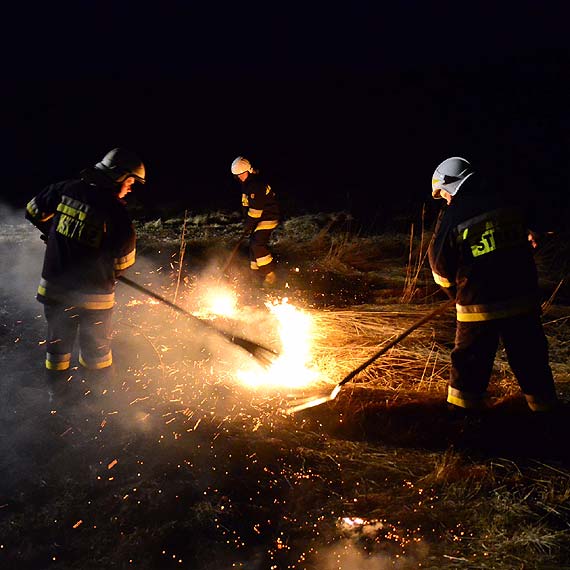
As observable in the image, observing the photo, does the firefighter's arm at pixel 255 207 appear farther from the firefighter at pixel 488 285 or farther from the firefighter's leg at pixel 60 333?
the firefighter at pixel 488 285

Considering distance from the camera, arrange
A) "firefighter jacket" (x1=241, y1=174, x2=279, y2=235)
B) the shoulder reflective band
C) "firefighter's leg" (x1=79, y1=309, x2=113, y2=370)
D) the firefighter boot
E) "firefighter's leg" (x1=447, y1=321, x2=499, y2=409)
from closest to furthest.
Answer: "firefighter's leg" (x1=447, y1=321, x2=499, y2=409)
the shoulder reflective band
"firefighter's leg" (x1=79, y1=309, x2=113, y2=370)
"firefighter jacket" (x1=241, y1=174, x2=279, y2=235)
the firefighter boot

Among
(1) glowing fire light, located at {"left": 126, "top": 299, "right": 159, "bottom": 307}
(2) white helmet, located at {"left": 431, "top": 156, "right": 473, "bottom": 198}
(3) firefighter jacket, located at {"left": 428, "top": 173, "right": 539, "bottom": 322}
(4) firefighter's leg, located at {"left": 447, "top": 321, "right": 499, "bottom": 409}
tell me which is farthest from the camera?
(1) glowing fire light, located at {"left": 126, "top": 299, "right": 159, "bottom": 307}

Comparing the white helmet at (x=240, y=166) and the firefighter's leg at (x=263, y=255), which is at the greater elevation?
the white helmet at (x=240, y=166)

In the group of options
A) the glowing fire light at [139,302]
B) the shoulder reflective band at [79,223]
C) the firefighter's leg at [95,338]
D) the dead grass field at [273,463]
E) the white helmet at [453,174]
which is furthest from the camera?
the glowing fire light at [139,302]

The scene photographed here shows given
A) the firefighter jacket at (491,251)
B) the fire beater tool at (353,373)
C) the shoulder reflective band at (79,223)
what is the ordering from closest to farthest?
1. the firefighter jacket at (491,251)
2. the shoulder reflective band at (79,223)
3. the fire beater tool at (353,373)

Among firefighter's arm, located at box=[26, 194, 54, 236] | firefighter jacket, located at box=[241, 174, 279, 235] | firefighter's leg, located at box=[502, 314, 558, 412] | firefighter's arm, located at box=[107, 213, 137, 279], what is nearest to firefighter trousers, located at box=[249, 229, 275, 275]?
firefighter jacket, located at box=[241, 174, 279, 235]

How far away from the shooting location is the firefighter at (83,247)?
3979mm

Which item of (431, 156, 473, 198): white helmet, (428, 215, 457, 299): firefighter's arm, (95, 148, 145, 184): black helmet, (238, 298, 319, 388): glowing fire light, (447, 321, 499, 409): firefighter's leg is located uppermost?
(431, 156, 473, 198): white helmet

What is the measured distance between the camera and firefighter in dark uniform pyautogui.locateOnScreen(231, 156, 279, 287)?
7.72 metres

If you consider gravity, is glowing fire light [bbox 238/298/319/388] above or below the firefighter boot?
above

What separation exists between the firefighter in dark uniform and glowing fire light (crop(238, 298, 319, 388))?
183cm

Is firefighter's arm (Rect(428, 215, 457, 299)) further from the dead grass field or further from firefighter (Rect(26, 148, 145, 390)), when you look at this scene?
firefighter (Rect(26, 148, 145, 390))

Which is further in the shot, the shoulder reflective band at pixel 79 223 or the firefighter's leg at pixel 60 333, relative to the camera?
the firefighter's leg at pixel 60 333

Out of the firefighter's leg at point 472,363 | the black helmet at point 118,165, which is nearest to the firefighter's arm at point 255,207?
the black helmet at point 118,165
